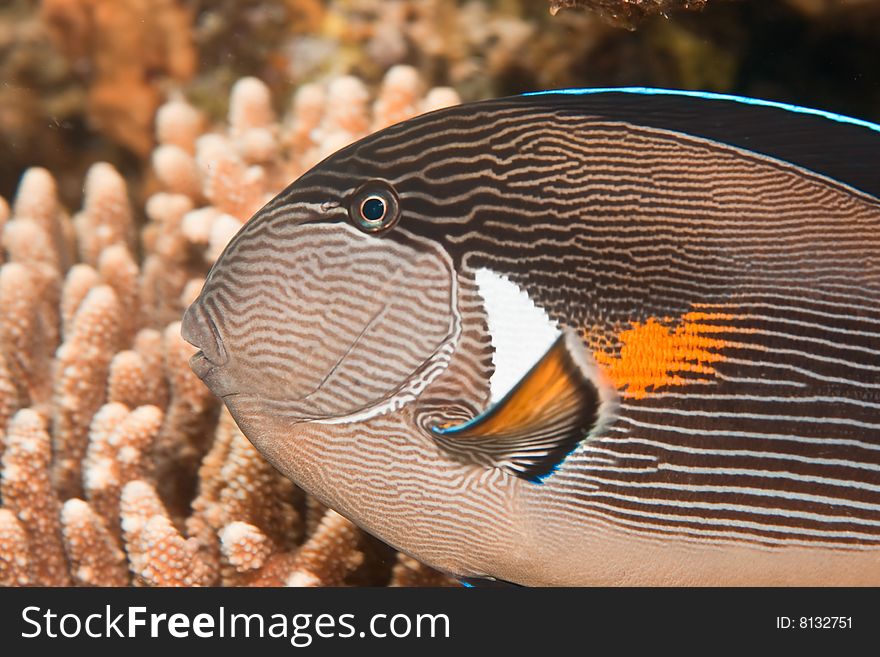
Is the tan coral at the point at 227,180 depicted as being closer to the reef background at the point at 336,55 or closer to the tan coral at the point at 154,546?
the reef background at the point at 336,55

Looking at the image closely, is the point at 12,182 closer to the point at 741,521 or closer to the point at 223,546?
the point at 223,546

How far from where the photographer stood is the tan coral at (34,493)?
203cm

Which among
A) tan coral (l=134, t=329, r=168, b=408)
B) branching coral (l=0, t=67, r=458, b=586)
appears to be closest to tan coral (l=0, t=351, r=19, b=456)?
branching coral (l=0, t=67, r=458, b=586)

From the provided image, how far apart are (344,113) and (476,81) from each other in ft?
2.53

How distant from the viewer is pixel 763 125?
1201 millimetres

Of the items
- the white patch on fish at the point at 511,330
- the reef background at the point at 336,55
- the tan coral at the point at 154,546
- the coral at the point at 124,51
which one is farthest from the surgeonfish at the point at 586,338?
the coral at the point at 124,51

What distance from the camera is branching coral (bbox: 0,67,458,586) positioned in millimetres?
1845

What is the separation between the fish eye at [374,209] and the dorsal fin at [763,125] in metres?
0.30

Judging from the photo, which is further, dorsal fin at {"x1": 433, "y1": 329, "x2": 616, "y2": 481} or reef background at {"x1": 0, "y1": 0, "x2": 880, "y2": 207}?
reef background at {"x1": 0, "y1": 0, "x2": 880, "y2": 207}

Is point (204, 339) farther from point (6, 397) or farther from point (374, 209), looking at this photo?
point (6, 397)

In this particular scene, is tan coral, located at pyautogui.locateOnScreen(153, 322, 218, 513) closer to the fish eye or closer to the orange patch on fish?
the fish eye

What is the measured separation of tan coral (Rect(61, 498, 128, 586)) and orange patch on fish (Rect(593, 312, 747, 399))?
58.0 inches

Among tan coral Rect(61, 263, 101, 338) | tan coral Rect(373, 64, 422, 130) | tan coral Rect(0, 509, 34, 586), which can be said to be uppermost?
tan coral Rect(373, 64, 422, 130)
